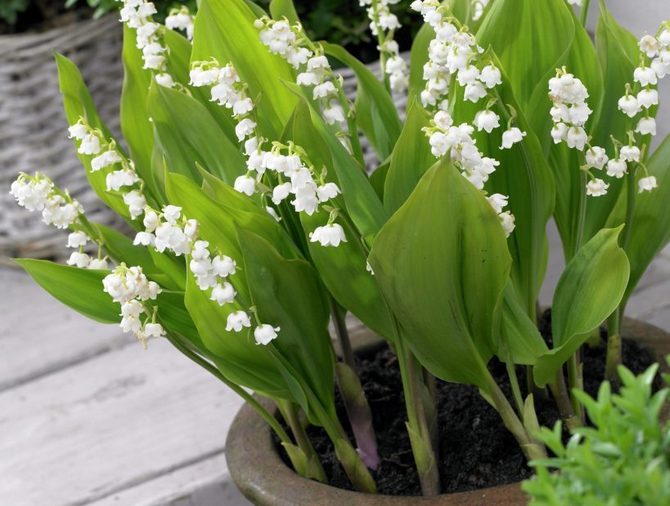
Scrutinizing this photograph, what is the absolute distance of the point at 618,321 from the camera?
1.00 metres

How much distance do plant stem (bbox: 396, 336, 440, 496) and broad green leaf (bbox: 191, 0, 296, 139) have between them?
0.22 meters

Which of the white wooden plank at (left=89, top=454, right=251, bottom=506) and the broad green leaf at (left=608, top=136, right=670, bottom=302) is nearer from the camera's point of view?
the broad green leaf at (left=608, top=136, right=670, bottom=302)

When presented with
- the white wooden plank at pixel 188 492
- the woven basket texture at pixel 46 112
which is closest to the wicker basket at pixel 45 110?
the woven basket texture at pixel 46 112

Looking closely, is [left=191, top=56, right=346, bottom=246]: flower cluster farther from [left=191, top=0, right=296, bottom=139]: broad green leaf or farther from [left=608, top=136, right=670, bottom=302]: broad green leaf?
[left=608, top=136, right=670, bottom=302]: broad green leaf

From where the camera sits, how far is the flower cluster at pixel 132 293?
78cm

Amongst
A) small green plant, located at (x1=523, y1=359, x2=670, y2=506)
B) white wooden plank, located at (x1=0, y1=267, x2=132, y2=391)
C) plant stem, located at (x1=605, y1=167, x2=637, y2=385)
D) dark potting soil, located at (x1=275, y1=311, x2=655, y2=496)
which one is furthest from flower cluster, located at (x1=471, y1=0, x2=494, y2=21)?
white wooden plank, located at (x1=0, y1=267, x2=132, y2=391)

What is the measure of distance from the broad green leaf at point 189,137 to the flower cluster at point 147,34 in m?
0.04

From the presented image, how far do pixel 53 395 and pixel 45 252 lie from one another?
359 millimetres

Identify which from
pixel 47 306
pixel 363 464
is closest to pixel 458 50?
pixel 363 464

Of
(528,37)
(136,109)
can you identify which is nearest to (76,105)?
(136,109)

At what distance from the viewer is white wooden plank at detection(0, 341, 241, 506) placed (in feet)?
4.22

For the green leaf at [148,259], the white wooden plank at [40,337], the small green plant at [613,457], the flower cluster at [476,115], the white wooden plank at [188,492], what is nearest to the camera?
the small green plant at [613,457]

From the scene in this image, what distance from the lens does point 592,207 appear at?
3.23 ft

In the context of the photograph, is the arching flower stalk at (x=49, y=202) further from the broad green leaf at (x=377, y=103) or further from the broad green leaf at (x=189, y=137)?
the broad green leaf at (x=377, y=103)
